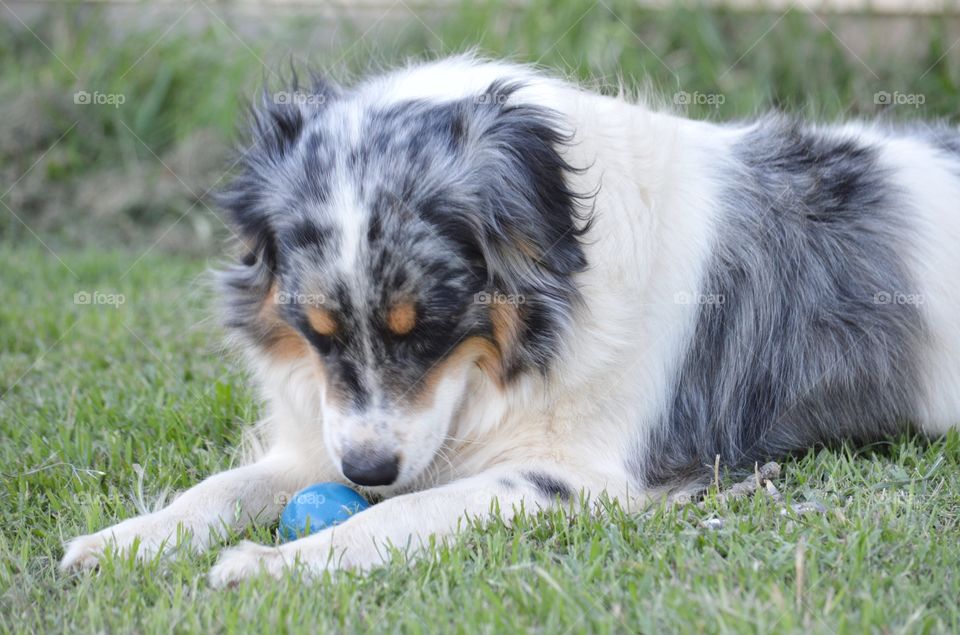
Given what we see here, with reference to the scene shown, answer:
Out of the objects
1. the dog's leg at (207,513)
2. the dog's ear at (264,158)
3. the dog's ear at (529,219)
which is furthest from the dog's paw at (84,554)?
the dog's ear at (529,219)

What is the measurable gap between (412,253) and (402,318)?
0.20 m

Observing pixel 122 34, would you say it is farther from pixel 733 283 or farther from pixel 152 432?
pixel 733 283

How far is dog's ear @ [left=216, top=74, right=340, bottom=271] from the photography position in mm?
3561

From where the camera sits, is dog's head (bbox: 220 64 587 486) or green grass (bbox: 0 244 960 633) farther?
dog's head (bbox: 220 64 587 486)

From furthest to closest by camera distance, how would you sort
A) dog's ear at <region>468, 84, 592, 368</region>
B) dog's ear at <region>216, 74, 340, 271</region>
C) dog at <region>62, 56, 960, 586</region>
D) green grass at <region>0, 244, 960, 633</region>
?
1. dog's ear at <region>216, 74, 340, 271</region>
2. dog's ear at <region>468, 84, 592, 368</region>
3. dog at <region>62, 56, 960, 586</region>
4. green grass at <region>0, 244, 960, 633</region>

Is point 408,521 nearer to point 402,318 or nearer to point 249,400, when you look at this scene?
point 402,318

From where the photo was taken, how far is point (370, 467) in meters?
3.26

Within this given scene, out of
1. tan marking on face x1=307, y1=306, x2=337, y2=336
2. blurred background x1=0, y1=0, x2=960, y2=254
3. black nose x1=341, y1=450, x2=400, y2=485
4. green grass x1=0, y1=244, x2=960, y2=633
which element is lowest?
green grass x1=0, y1=244, x2=960, y2=633

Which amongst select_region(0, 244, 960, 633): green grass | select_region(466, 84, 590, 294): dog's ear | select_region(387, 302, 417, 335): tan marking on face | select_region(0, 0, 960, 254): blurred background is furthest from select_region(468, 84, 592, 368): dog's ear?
select_region(0, 0, 960, 254): blurred background

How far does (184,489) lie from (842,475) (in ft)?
7.58

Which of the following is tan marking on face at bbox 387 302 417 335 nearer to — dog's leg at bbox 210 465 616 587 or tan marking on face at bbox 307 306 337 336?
tan marking on face at bbox 307 306 337 336

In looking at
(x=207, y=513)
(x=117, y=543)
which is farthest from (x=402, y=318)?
(x=117, y=543)

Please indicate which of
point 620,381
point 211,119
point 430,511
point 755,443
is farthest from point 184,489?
point 211,119

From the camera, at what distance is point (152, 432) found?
4.36 m
